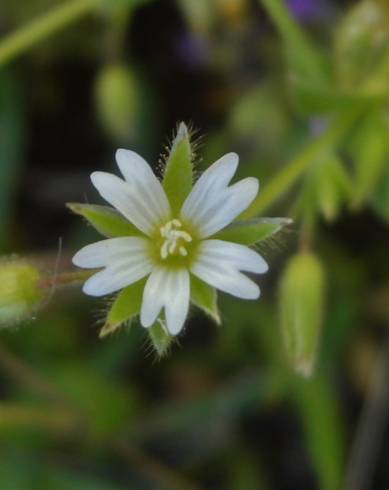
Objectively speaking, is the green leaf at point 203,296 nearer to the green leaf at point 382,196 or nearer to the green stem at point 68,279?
the green stem at point 68,279

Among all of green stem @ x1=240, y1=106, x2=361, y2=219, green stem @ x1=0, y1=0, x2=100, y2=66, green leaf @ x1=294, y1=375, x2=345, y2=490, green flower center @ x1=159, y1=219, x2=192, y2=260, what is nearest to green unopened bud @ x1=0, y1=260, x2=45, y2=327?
green flower center @ x1=159, y1=219, x2=192, y2=260

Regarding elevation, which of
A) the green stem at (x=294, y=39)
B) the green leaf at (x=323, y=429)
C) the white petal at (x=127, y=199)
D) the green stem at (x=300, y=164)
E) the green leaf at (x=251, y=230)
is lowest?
the white petal at (x=127, y=199)

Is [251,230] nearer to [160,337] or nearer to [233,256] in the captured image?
[233,256]

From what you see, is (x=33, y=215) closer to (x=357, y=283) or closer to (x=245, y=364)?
(x=245, y=364)

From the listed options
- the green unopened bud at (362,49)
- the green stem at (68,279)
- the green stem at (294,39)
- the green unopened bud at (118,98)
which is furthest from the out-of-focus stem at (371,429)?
the green stem at (68,279)

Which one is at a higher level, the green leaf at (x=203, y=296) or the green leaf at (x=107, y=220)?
the green leaf at (x=107, y=220)

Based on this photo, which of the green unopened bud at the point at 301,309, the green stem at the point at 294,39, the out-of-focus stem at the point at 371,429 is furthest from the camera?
the out-of-focus stem at the point at 371,429

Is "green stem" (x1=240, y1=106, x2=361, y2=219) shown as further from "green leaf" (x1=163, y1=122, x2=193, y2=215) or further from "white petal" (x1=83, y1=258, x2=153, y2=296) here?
"white petal" (x1=83, y1=258, x2=153, y2=296)

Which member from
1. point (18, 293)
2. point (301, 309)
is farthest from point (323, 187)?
point (18, 293)
